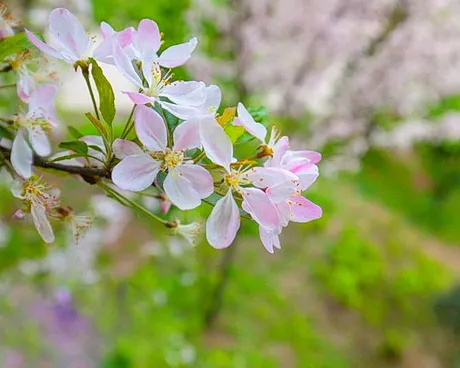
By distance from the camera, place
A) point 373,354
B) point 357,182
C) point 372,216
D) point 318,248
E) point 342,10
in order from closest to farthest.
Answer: point 342,10
point 373,354
point 318,248
point 372,216
point 357,182

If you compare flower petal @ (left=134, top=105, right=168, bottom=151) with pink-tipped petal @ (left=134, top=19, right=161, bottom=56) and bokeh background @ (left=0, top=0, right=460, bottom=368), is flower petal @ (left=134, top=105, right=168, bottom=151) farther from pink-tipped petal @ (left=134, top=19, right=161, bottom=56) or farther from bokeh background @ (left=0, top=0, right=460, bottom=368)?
bokeh background @ (left=0, top=0, right=460, bottom=368)

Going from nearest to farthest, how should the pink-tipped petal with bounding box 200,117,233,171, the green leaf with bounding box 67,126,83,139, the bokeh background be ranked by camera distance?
the pink-tipped petal with bounding box 200,117,233,171 < the green leaf with bounding box 67,126,83,139 < the bokeh background

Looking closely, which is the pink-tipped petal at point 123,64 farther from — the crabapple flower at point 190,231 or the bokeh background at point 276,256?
the bokeh background at point 276,256

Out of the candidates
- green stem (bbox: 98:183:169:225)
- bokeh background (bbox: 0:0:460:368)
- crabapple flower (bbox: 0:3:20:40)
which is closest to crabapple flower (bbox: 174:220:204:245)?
green stem (bbox: 98:183:169:225)

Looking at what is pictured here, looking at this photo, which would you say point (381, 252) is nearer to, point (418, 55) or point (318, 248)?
point (318, 248)

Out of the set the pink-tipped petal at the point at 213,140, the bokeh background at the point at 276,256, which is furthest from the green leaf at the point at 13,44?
the bokeh background at the point at 276,256

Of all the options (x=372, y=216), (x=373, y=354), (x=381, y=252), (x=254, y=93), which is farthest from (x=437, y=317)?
(x=254, y=93)
